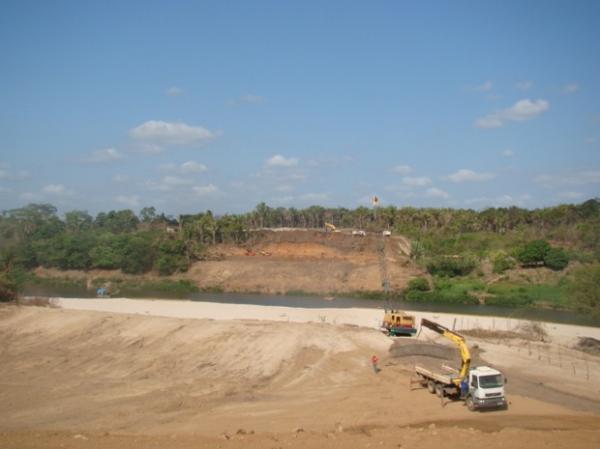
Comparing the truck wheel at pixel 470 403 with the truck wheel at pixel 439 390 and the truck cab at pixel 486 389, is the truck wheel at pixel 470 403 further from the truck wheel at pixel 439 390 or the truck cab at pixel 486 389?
the truck wheel at pixel 439 390

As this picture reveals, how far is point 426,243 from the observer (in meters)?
92.8

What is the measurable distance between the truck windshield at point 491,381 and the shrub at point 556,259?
61102 mm

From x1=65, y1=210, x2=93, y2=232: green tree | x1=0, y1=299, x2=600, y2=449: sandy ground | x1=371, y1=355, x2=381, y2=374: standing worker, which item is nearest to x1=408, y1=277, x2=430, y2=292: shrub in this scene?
x1=0, y1=299, x2=600, y2=449: sandy ground

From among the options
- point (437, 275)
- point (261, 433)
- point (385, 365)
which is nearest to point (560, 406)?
point (385, 365)

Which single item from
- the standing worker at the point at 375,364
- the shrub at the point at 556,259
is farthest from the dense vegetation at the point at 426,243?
the standing worker at the point at 375,364

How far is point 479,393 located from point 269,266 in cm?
6950

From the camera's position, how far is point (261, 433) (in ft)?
66.9

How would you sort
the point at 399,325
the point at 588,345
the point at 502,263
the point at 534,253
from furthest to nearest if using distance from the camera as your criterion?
1. the point at 502,263
2. the point at 534,253
3. the point at 588,345
4. the point at 399,325

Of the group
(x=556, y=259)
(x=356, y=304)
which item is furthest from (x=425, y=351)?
(x=556, y=259)

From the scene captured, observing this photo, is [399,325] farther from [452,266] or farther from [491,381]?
[452,266]

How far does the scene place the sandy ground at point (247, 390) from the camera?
1961cm

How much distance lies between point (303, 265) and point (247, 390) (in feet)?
205

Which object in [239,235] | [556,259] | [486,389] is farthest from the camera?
[239,235]

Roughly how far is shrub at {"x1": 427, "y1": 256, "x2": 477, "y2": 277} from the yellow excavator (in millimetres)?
57201
